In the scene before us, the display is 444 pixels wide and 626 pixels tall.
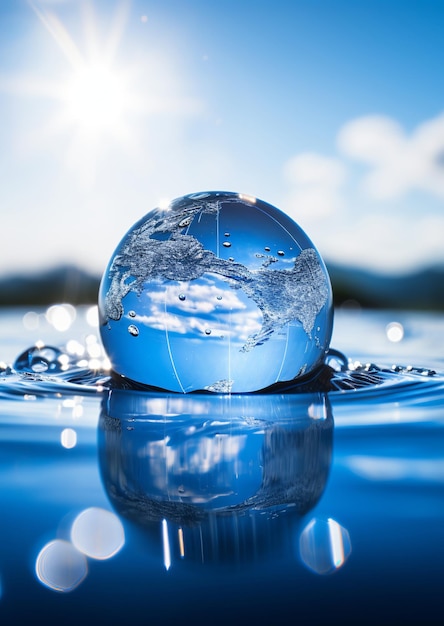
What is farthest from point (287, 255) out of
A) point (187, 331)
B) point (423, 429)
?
point (423, 429)

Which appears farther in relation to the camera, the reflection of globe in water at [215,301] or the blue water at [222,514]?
the reflection of globe in water at [215,301]

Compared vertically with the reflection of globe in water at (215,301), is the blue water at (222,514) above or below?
below

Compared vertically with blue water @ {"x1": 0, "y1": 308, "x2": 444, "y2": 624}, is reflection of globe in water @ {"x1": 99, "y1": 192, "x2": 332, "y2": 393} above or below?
above

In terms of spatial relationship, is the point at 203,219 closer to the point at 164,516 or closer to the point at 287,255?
the point at 287,255

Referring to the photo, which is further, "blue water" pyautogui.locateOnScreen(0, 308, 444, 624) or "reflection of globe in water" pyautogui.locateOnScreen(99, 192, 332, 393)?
"reflection of globe in water" pyautogui.locateOnScreen(99, 192, 332, 393)
